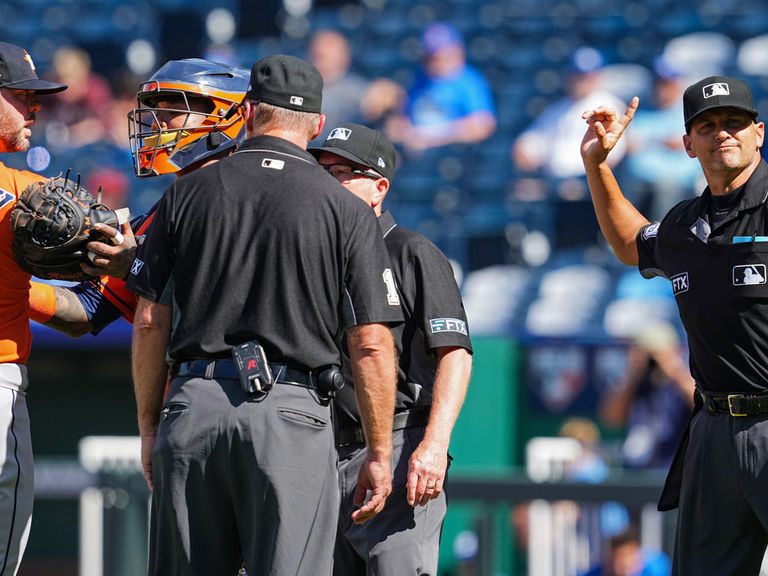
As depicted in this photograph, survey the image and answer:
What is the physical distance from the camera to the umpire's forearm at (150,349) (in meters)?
2.83

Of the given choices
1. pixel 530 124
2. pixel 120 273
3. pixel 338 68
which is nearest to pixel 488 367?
pixel 530 124

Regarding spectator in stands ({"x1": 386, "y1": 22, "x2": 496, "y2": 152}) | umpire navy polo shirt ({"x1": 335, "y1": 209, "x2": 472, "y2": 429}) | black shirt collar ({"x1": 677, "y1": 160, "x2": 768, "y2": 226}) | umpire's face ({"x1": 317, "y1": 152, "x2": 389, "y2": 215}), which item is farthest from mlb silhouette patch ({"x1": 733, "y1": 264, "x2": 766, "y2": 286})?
spectator in stands ({"x1": 386, "y1": 22, "x2": 496, "y2": 152})

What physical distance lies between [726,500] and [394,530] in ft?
3.53

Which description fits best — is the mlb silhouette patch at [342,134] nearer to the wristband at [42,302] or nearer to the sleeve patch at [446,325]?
the sleeve patch at [446,325]

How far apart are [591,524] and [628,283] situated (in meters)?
3.56

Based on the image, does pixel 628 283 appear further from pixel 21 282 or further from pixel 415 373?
pixel 21 282

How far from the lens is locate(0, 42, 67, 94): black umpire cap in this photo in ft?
11.3

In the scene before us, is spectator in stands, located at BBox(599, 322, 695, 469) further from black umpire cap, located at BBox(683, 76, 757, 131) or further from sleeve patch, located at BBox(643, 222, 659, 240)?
black umpire cap, located at BBox(683, 76, 757, 131)

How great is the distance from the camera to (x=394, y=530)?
11.2ft

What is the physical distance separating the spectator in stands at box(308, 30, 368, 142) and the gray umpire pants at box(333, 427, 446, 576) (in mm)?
6740

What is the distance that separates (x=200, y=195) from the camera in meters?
2.81

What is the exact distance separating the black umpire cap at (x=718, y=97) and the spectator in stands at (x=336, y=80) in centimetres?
662

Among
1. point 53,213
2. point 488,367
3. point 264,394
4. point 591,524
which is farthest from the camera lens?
point 488,367

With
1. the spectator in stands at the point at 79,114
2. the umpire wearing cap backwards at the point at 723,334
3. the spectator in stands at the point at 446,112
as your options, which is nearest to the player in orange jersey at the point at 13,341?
the umpire wearing cap backwards at the point at 723,334
